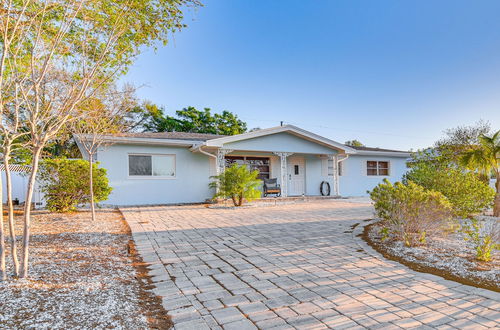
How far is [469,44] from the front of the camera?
10.6 m

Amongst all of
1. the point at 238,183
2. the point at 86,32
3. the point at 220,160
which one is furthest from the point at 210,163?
the point at 86,32

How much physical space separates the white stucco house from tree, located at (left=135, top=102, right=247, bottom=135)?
14733 mm

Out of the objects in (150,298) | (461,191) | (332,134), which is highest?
(332,134)

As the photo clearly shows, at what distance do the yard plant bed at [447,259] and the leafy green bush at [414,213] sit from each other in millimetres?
199

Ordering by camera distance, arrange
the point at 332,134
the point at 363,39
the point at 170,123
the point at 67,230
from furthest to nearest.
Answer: the point at 332,134
the point at 170,123
the point at 363,39
the point at 67,230

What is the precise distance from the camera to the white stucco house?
11.0 m

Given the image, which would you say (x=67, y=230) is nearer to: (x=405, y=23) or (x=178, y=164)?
(x=178, y=164)

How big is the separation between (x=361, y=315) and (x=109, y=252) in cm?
375

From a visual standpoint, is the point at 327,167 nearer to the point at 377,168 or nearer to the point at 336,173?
the point at 336,173

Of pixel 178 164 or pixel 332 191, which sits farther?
pixel 332 191

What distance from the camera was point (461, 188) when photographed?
6.25m

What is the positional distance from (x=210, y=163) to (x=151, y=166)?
2561mm

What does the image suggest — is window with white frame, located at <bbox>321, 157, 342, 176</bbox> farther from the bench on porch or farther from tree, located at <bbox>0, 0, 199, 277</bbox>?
tree, located at <bbox>0, 0, 199, 277</bbox>

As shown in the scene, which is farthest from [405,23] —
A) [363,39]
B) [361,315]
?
[361,315]
